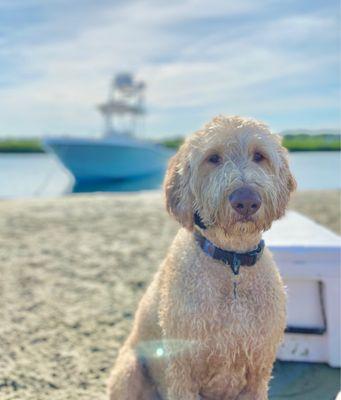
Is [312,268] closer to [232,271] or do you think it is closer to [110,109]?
[232,271]

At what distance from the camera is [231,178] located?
217 centimetres

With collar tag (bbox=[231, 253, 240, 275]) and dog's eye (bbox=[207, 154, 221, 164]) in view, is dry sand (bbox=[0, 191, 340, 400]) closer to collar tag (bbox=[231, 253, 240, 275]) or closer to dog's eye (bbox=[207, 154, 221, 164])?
collar tag (bbox=[231, 253, 240, 275])

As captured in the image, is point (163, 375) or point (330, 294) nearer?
point (163, 375)

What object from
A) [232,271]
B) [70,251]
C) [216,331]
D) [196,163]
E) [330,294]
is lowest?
[70,251]

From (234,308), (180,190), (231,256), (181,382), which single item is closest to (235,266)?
(231,256)

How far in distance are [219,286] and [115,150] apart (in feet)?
79.0

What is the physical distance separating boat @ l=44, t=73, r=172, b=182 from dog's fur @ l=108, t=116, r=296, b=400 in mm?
23381

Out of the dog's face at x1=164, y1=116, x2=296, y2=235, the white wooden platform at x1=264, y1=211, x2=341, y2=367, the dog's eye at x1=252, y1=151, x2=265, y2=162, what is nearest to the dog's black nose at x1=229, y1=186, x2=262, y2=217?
the dog's face at x1=164, y1=116, x2=296, y2=235

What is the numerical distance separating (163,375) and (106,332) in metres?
1.99

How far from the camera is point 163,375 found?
2.65m

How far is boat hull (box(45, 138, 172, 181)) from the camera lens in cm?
2561

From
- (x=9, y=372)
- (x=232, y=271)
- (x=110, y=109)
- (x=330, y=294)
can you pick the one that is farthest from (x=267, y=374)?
(x=110, y=109)

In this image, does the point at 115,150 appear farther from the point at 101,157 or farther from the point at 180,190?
the point at 180,190

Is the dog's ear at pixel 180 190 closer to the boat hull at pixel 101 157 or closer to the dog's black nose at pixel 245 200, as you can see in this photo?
the dog's black nose at pixel 245 200
